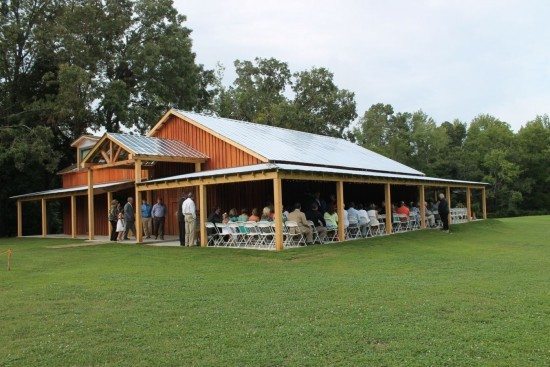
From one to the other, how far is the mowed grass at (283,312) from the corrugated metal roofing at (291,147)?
27.4ft

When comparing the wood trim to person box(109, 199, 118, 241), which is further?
person box(109, 199, 118, 241)

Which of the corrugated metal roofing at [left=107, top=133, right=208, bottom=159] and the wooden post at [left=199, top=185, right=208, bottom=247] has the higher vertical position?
the corrugated metal roofing at [left=107, top=133, right=208, bottom=159]


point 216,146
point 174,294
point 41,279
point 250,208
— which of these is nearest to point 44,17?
point 216,146

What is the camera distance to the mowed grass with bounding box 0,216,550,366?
500 cm

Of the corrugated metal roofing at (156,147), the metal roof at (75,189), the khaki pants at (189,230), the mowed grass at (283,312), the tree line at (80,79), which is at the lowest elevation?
the mowed grass at (283,312)

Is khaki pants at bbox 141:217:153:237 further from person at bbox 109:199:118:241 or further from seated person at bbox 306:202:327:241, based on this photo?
seated person at bbox 306:202:327:241

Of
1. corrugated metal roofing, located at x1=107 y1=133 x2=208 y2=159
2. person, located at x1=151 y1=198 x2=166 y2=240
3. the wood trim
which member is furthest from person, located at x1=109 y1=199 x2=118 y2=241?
the wood trim

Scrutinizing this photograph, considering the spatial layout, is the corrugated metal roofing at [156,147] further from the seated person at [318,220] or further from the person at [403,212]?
the person at [403,212]

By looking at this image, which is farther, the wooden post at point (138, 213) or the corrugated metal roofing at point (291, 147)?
the corrugated metal roofing at point (291, 147)

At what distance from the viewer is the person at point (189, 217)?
16.1 m

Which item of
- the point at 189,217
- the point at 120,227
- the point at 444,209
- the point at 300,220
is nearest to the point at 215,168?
the point at 120,227

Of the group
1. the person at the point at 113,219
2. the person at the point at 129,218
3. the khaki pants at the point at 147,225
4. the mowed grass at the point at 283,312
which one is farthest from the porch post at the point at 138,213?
the mowed grass at the point at 283,312

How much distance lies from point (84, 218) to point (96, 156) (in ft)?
27.1

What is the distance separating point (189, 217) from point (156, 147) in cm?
524
